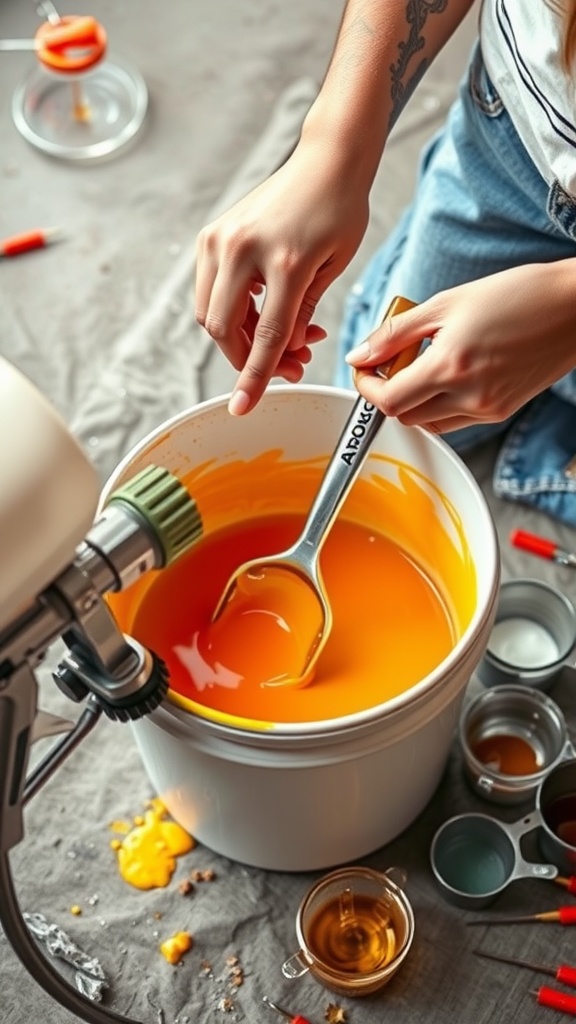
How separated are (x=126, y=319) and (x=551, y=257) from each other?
54cm

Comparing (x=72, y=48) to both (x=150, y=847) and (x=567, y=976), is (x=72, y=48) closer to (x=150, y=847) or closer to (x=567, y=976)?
(x=150, y=847)

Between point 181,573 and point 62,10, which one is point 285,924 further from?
point 62,10

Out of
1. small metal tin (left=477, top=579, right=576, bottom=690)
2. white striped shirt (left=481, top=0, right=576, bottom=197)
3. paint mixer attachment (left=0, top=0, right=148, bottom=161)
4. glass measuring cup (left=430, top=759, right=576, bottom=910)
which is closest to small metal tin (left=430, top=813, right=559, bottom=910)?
glass measuring cup (left=430, top=759, right=576, bottom=910)

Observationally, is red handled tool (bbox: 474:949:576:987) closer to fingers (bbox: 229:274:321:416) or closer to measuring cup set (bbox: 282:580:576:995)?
measuring cup set (bbox: 282:580:576:995)

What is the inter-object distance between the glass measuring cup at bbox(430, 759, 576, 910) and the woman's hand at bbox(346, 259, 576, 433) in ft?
1.18

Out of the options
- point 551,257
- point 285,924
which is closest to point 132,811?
point 285,924

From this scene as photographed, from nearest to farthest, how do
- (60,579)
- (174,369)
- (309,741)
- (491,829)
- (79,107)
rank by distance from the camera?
1. (60,579)
2. (309,741)
3. (491,829)
4. (174,369)
5. (79,107)

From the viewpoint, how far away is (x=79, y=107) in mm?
1588

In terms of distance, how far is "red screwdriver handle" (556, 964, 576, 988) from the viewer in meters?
0.99

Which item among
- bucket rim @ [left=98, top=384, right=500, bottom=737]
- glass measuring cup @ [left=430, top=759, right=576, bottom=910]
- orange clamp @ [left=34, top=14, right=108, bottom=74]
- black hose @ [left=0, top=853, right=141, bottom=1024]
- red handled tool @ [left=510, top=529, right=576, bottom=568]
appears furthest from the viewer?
orange clamp @ [left=34, top=14, right=108, bottom=74]

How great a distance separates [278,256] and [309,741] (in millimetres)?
357

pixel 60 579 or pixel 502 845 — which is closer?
pixel 60 579

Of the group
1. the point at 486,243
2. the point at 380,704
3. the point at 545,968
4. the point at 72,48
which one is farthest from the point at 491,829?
the point at 72,48

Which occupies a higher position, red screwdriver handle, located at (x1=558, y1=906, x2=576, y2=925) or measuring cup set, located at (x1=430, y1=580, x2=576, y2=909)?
measuring cup set, located at (x1=430, y1=580, x2=576, y2=909)
